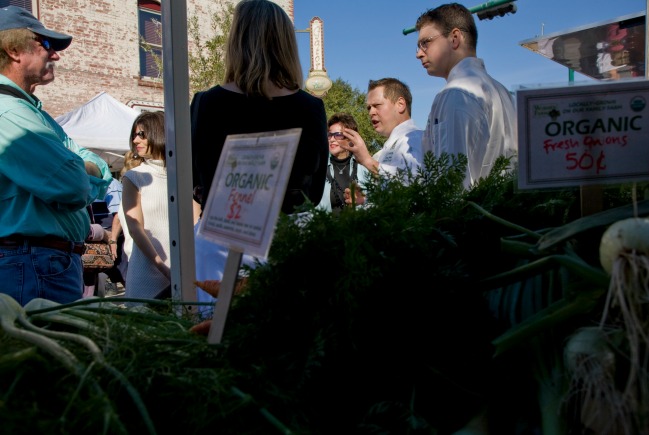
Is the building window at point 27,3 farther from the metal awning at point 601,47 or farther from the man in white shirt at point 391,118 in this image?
Answer: the man in white shirt at point 391,118

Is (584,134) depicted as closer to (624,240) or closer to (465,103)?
(624,240)

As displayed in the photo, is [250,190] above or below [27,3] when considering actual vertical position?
below

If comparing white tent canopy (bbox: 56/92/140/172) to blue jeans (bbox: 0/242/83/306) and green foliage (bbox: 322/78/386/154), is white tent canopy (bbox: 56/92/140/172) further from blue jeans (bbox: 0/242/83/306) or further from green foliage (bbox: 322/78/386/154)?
green foliage (bbox: 322/78/386/154)

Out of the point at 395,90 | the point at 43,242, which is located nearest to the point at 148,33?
the point at 395,90

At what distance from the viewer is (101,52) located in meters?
13.0

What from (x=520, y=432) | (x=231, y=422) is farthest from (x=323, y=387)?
(x=520, y=432)

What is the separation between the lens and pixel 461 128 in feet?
8.27

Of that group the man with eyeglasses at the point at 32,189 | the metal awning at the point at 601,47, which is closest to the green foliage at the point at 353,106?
the metal awning at the point at 601,47

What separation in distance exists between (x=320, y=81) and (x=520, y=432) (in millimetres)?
14937

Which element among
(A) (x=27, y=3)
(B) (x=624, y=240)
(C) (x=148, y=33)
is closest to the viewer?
(B) (x=624, y=240)

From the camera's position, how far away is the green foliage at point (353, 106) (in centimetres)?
2497

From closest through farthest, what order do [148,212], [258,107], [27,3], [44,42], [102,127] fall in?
[258,107], [44,42], [148,212], [102,127], [27,3]

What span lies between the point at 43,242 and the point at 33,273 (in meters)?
0.13

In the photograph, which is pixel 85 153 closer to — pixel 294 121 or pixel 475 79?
pixel 294 121
